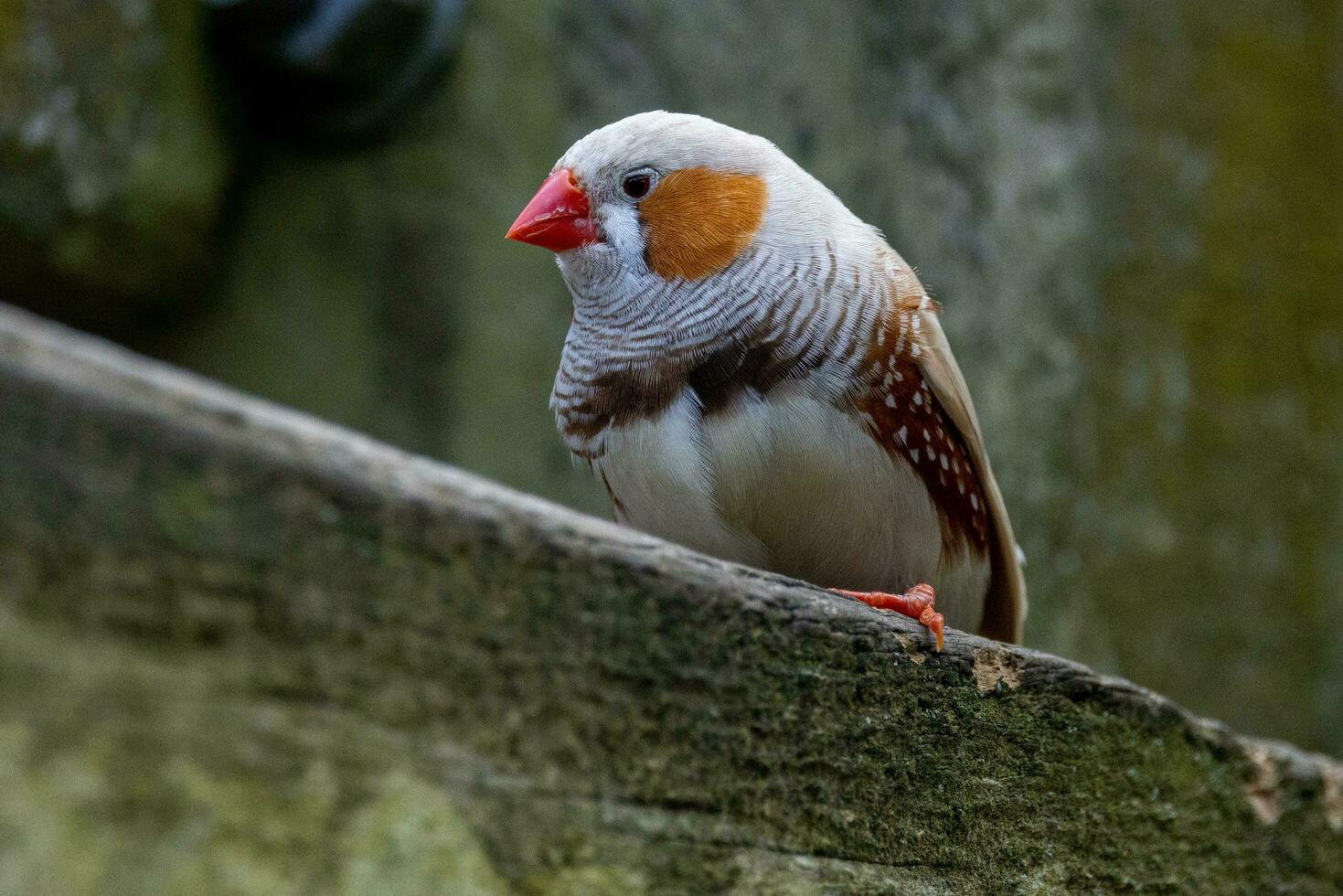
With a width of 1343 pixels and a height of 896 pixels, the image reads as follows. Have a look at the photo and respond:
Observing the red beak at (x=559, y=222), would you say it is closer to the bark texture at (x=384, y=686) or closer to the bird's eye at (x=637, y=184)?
the bird's eye at (x=637, y=184)

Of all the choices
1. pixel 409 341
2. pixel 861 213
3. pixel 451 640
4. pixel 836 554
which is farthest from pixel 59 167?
pixel 451 640

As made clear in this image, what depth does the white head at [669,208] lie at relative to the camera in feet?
7.77

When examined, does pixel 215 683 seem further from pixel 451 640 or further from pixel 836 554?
pixel 836 554

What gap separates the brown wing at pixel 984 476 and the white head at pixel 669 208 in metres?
0.22

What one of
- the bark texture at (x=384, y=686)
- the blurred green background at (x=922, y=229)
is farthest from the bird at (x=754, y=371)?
the blurred green background at (x=922, y=229)

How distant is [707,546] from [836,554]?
0.75 feet

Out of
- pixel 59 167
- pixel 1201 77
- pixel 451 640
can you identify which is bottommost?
pixel 59 167

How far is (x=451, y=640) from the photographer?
3.67ft

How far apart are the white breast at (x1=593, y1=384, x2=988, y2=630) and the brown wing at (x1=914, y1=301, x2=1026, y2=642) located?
6.7 inches

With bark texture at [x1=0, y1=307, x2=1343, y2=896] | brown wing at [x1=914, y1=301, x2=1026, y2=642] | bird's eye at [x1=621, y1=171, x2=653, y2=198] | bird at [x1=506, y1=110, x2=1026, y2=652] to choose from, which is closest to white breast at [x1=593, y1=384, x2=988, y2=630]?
bird at [x1=506, y1=110, x2=1026, y2=652]

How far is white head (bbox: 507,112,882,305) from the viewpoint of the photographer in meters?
2.37

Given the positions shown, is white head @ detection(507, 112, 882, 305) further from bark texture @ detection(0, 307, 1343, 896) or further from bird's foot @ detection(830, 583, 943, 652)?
bark texture @ detection(0, 307, 1343, 896)

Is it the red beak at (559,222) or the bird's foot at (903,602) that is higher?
the red beak at (559,222)

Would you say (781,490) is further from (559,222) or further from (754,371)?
(559,222)
